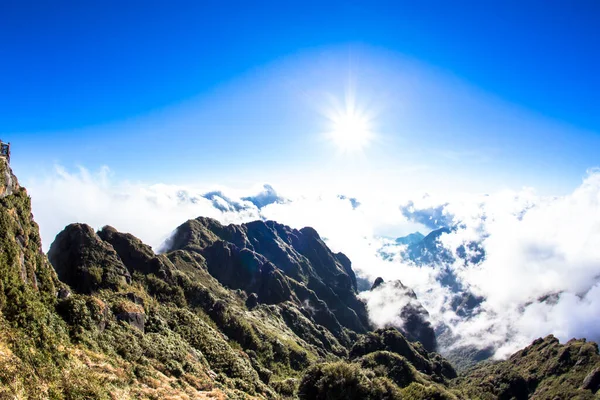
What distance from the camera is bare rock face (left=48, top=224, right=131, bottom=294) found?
332ft

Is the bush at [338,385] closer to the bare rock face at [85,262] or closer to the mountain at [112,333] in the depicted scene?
the mountain at [112,333]

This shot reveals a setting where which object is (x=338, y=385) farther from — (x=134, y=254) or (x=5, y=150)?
(x=134, y=254)

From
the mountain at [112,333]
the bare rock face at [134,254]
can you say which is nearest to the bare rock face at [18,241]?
the mountain at [112,333]

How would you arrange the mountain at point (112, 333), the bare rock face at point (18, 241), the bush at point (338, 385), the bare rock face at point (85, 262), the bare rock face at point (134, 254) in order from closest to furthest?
the mountain at point (112, 333)
the bare rock face at point (18, 241)
the bush at point (338, 385)
the bare rock face at point (85, 262)
the bare rock face at point (134, 254)

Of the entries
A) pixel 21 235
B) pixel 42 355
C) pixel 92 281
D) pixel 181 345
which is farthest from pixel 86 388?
pixel 92 281

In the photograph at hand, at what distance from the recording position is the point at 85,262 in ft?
352

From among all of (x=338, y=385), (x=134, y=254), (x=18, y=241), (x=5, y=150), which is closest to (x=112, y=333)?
(x=18, y=241)

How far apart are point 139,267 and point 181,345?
6497 cm

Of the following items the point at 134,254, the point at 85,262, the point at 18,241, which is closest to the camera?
the point at 18,241

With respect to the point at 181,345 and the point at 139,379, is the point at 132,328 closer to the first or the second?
the point at 181,345

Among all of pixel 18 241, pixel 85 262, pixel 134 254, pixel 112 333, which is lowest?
pixel 112 333

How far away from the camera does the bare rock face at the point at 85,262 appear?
101312mm

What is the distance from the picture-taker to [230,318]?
154 m

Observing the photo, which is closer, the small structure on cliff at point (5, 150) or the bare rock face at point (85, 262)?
the small structure on cliff at point (5, 150)
